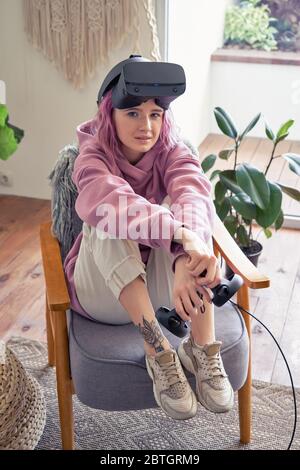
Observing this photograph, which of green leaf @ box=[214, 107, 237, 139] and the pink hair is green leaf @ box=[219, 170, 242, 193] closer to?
green leaf @ box=[214, 107, 237, 139]

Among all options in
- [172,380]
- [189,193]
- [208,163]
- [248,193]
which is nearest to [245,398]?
[172,380]

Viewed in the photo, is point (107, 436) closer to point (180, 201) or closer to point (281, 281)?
point (180, 201)

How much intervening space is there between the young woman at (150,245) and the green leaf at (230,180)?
0.63 m

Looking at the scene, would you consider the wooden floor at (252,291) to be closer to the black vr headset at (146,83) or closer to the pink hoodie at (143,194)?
the pink hoodie at (143,194)

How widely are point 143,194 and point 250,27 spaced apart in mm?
1357

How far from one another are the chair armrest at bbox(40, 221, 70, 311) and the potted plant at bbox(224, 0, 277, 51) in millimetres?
1390

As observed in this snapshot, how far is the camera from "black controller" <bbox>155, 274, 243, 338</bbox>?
146 centimetres

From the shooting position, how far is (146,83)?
5.09 feet

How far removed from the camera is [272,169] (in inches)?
121

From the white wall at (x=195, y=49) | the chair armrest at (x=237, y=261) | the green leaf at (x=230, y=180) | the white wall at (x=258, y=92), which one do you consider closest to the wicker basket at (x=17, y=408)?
the chair armrest at (x=237, y=261)

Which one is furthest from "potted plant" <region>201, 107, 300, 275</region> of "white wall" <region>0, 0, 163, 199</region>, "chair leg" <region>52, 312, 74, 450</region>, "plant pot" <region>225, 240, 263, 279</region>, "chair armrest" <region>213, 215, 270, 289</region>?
"chair leg" <region>52, 312, 74, 450</region>

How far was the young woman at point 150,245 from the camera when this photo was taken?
148 centimetres

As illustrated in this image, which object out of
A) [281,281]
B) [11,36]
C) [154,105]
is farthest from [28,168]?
[154,105]

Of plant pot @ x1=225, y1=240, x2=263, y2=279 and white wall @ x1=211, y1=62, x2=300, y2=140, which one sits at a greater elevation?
white wall @ x1=211, y1=62, x2=300, y2=140
